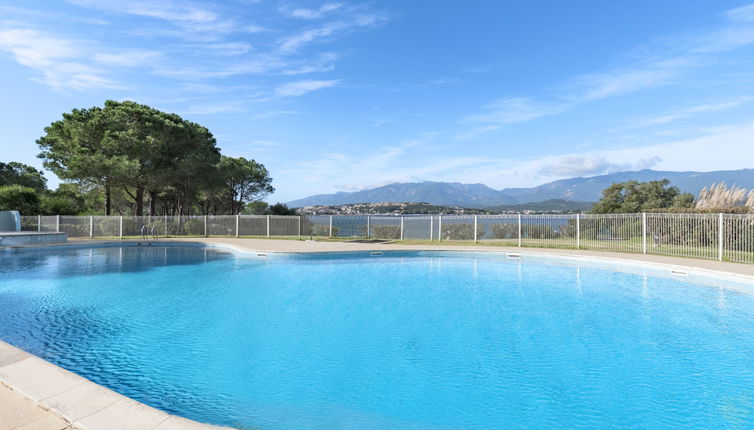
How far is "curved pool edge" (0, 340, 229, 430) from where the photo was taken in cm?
238

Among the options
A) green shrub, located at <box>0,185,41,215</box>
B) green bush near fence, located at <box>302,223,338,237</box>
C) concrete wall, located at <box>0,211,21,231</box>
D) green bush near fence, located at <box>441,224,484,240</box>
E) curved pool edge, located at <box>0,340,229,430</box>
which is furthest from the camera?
green shrub, located at <box>0,185,41,215</box>

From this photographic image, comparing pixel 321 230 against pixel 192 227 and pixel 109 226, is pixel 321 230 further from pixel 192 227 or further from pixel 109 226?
pixel 109 226

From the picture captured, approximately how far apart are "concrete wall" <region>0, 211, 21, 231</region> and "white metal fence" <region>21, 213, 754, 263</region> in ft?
4.72

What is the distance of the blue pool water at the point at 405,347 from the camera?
11.3 feet

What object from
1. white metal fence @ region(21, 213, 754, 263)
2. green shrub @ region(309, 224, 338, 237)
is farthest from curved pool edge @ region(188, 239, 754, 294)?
green shrub @ region(309, 224, 338, 237)

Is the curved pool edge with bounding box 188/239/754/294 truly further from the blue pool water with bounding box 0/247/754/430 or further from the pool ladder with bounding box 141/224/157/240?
the pool ladder with bounding box 141/224/157/240

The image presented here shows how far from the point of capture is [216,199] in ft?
110

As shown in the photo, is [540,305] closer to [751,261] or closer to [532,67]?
[751,261]

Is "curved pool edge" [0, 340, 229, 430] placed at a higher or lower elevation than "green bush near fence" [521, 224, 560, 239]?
lower

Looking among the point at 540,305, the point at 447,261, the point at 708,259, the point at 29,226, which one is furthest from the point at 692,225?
the point at 29,226

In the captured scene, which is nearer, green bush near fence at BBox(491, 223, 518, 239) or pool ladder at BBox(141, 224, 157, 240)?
green bush near fence at BBox(491, 223, 518, 239)

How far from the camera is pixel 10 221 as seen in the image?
19.6 metres

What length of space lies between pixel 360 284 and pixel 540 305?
4.38 m

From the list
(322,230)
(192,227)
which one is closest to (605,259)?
(322,230)
